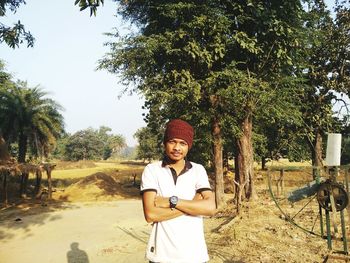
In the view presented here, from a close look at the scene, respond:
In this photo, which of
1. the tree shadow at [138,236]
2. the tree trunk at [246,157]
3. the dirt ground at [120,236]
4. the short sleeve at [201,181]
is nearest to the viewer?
the short sleeve at [201,181]

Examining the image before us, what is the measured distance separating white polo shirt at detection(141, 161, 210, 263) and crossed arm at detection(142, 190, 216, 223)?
0.19 feet

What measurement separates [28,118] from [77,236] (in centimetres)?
1820

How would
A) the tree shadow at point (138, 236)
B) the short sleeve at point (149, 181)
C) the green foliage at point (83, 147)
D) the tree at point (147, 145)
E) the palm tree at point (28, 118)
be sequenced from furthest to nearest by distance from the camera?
the green foliage at point (83, 147) < the tree at point (147, 145) < the palm tree at point (28, 118) < the tree shadow at point (138, 236) < the short sleeve at point (149, 181)

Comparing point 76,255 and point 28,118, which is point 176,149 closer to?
point 76,255

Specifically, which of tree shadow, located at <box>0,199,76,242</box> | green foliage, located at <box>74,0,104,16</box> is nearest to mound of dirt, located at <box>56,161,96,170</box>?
tree shadow, located at <box>0,199,76,242</box>

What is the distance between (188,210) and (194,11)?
1397 centimetres

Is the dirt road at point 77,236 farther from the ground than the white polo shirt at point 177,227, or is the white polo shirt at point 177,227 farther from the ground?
the white polo shirt at point 177,227

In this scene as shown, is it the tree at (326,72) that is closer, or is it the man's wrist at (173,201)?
the man's wrist at (173,201)

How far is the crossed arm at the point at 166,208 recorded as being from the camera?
10.3ft

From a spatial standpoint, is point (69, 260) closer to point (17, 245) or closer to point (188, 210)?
point (17, 245)

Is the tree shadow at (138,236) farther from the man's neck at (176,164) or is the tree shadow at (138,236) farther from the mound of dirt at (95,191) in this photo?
the mound of dirt at (95,191)

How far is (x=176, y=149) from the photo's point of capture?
10.8 feet

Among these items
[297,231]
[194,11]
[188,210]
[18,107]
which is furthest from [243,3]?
[18,107]

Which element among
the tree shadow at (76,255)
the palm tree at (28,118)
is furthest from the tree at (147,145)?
the tree shadow at (76,255)
